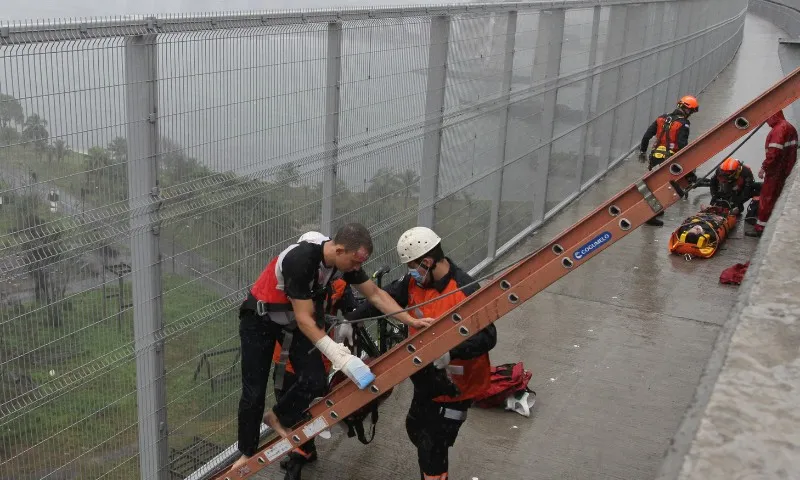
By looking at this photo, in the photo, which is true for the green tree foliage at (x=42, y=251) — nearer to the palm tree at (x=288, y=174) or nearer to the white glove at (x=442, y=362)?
the palm tree at (x=288, y=174)

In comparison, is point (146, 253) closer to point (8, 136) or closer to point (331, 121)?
point (8, 136)

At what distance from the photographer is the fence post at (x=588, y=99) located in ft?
39.2

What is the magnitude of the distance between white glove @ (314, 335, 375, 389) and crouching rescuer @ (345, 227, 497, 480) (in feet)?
1.46

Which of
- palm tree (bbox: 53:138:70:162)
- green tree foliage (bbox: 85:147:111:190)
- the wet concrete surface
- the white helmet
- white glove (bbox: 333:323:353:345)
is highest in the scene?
palm tree (bbox: 53:138:70:162)

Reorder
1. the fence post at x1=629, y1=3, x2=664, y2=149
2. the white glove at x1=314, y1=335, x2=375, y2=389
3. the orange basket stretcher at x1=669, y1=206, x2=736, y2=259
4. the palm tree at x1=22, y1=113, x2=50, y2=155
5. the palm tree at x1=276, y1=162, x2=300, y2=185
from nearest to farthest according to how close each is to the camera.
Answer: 1. the palm tree at x1=22, y1=113, x2=50, y2=155
2. the white glove at x1=314, y1=335, x2=375, y2=389
3. the palm tree at x1=276, y1=162, x2=300, y2=185
4. the orange basket stretcher at x1=669, y1=206, x2=736, y2=259
5. the fence post at x1=629, y1=3, x2=664, y2=149

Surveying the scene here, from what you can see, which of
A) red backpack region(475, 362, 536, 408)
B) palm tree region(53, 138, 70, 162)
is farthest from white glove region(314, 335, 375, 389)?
red backpack region(475, 362, 536, 408)

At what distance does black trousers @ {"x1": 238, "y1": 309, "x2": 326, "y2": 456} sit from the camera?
5199 mm

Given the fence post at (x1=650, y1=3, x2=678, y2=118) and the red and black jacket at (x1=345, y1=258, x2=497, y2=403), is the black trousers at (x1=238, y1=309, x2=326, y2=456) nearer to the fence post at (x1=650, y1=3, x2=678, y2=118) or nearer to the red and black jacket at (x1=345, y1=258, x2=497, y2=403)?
the red and black jacket at (x1=345, y1=258, x2=497, y2=403)

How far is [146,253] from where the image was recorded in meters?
4.91

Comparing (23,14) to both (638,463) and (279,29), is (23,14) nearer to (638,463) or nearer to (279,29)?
(279,29)

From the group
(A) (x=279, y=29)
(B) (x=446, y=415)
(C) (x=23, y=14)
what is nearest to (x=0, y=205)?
(C) (x=23, y=14)

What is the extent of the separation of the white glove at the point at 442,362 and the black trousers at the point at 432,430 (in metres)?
0.24

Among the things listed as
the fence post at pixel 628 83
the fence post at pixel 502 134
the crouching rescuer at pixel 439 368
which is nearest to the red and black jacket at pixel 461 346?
the crouching rescuer at pixel 439 368

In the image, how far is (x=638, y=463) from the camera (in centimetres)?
625
